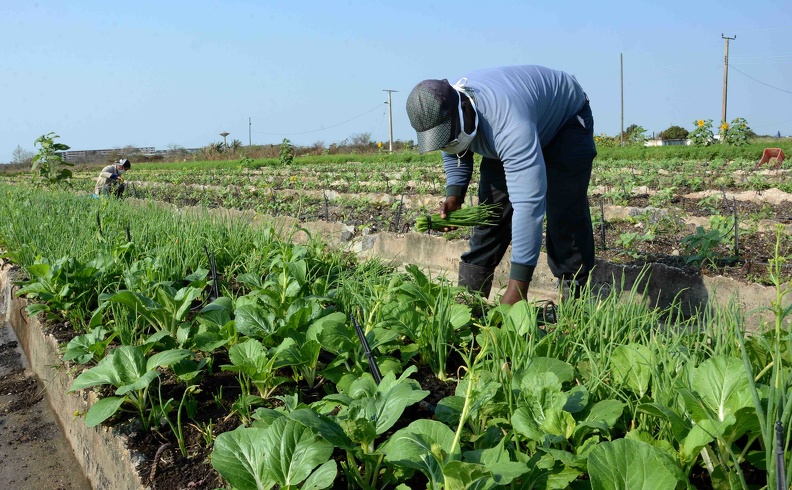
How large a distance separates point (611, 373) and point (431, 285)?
918 mm

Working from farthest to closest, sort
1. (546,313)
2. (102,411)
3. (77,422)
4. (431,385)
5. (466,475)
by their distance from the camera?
(546,313), (77,422), (431,385), (102,411), (466,475)

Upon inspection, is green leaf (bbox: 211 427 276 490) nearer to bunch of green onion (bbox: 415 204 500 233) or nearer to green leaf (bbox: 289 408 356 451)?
green leaf (bbox: 289 408 356 451)

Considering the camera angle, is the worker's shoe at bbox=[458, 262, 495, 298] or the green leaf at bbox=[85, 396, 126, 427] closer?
the green leaf at bbox=[85, 396, 126, 427]

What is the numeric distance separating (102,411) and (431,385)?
3.10 feet

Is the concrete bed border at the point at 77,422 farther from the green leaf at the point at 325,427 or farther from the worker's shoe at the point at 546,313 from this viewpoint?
the worker's shoe at the point at 546,313

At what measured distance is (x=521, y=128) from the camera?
2.51 m

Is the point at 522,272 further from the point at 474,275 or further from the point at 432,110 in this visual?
the point at 474,275

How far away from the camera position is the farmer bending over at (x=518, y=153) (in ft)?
8.16

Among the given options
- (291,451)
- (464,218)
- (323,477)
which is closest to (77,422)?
(291,451)

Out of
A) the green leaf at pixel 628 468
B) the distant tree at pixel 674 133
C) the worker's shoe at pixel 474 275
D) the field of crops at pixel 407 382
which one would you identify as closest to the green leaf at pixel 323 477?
the field of crops at pixel 407 382

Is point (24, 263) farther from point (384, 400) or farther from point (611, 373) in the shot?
point (611, 373)

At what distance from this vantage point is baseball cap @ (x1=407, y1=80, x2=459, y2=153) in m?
2.49

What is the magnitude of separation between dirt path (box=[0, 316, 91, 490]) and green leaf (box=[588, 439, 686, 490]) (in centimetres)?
175

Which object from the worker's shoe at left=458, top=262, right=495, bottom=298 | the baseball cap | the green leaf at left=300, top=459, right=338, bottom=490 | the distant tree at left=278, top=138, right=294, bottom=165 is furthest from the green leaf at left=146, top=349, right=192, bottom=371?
the distant tree at left=278, top=138, right=294, bottom=165
